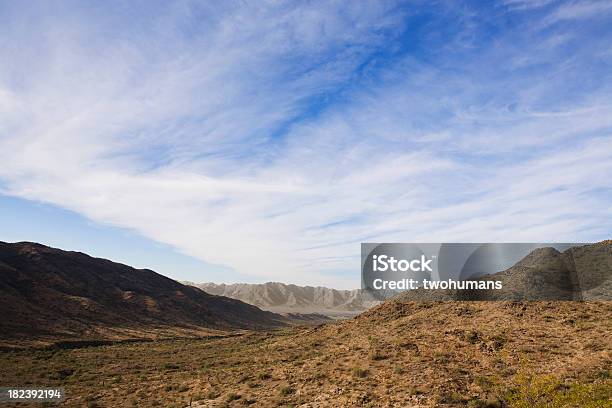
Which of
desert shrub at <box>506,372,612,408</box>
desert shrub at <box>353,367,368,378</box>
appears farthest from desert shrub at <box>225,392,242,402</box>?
desert shrub at <box>506,372,612,408</box>

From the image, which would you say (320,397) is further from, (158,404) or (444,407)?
(158,404)

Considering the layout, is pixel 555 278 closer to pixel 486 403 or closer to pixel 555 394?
pixel 555 394

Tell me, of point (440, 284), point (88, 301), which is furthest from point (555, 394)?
point (88, 301)

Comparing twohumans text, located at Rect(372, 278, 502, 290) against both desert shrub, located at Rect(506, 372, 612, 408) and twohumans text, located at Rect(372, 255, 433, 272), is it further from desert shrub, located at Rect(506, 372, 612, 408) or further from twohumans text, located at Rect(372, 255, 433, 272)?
desert shrub, located at Rect(506, 372, 612, 408)

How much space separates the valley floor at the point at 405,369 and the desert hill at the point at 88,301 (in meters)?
27.7

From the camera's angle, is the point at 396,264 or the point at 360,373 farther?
the point at 396,264

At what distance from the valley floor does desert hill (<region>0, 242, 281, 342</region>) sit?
27.7 meters

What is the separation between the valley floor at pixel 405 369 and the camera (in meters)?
16.0

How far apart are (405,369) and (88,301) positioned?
72.1 metres

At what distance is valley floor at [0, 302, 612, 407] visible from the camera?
15961mm

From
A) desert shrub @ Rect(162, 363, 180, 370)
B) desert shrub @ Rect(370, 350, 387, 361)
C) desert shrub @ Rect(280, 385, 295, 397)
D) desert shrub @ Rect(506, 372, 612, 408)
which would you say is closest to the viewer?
desert shrub @ Rect(506, 372, 612, 408)

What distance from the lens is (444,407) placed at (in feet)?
48.4

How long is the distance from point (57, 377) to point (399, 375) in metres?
24.8

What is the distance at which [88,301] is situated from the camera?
2904 inches
